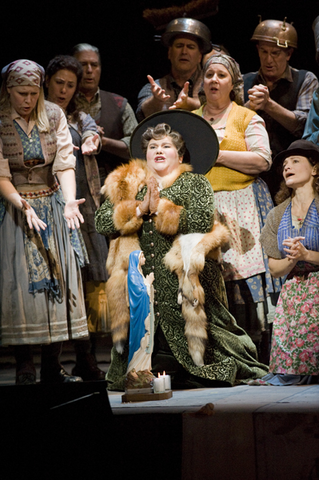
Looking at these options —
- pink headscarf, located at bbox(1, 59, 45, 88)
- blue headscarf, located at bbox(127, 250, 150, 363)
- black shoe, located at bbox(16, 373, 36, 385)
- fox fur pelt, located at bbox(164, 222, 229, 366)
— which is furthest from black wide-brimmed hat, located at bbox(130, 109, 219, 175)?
black shoe, located at bbox(16, 373, 36, 385)

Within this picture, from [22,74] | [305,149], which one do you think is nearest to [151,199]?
[305,149]

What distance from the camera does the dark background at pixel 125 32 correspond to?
5.43 meters

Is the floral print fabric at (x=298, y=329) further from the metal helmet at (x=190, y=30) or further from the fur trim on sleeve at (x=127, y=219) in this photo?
the metal helmet at (x=190, y=30)

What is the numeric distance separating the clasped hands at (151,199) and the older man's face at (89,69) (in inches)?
58.5

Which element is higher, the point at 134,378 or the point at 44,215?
the point at 44,215

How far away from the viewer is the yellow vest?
16.1ft

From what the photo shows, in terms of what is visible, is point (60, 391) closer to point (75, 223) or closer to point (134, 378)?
point (134, 378)

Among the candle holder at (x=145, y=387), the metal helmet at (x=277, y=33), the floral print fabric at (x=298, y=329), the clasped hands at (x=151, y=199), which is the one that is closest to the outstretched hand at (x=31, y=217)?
the clasped hands at (x=151, y=199)

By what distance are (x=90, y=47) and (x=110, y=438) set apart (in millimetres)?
3511

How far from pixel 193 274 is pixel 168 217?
401 millimetres

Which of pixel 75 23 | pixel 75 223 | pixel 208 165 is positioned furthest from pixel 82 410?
pixel 75 23

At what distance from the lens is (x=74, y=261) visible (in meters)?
4.44

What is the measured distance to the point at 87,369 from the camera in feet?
15.7

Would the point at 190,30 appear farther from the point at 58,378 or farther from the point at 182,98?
the point at 58,378
